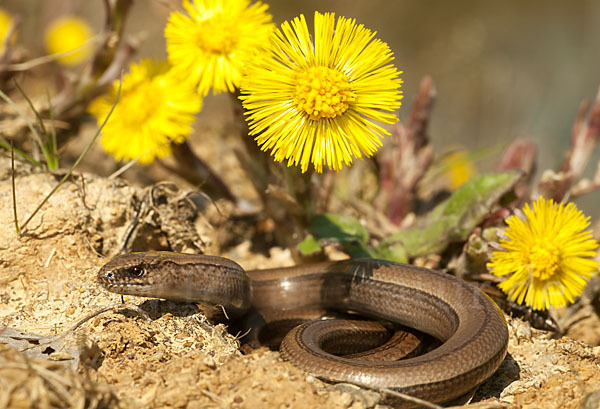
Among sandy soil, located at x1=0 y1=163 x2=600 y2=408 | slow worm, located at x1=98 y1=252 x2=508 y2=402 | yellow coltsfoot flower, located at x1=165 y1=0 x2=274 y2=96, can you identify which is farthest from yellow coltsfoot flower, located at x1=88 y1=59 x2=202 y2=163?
slow worm, located at x1=98 y1=252 x2=508 y2=402

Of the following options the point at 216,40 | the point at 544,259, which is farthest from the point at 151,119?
the point at 544,259

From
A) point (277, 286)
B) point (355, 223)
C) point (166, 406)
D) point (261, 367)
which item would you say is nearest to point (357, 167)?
point (355, 223)

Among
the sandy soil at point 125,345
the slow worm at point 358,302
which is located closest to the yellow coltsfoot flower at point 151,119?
the sandy soil at point 125,345

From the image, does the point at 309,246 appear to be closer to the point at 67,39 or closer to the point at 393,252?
the point at 393,252

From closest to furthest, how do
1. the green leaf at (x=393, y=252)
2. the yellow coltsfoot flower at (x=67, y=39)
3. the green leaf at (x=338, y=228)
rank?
the green leaf at (x=338, y=228), the green leaf at (x=393, y=252), the yellow coltsfoot flower at (x=67, y=39)

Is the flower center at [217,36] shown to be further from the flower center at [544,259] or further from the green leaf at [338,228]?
the flower center at [544,259]

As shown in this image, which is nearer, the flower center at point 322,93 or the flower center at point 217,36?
the flower center at point 322,93
